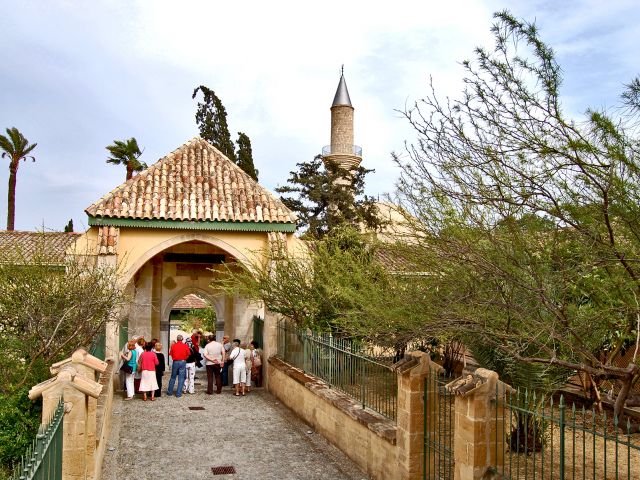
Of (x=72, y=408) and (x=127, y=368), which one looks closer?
(x=72, y=408)

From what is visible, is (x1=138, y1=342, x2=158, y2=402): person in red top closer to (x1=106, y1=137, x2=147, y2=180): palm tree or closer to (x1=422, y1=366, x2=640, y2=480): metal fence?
(x1=422, y1=366, x2=640, y2=480): metal fence

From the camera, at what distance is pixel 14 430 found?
783cm

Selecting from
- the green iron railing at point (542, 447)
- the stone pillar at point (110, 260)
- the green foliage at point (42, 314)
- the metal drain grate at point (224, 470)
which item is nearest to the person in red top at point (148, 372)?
Result: the stone pillar at point (110, 260)

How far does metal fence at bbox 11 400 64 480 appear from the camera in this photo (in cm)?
345

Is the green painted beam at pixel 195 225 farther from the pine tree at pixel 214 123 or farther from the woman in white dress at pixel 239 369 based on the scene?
the pine tree at pixel 214 123

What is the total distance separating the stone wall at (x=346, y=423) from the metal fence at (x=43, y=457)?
408 cm

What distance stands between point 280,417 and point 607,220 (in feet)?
30.1

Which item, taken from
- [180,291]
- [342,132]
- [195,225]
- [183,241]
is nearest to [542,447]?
[195,225]

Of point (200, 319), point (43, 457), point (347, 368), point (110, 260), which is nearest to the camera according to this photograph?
point (43, 457)

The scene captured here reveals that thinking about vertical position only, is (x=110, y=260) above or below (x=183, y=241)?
below

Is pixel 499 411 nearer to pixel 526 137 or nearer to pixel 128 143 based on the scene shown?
pixel 526 137

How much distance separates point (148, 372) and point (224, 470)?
550 cm

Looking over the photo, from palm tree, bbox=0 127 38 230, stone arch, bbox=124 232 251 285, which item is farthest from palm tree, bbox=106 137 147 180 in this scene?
stone arch, bbox=124 232 251 285

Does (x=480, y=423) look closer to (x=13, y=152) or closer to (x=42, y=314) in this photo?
(x=42, y=314)
